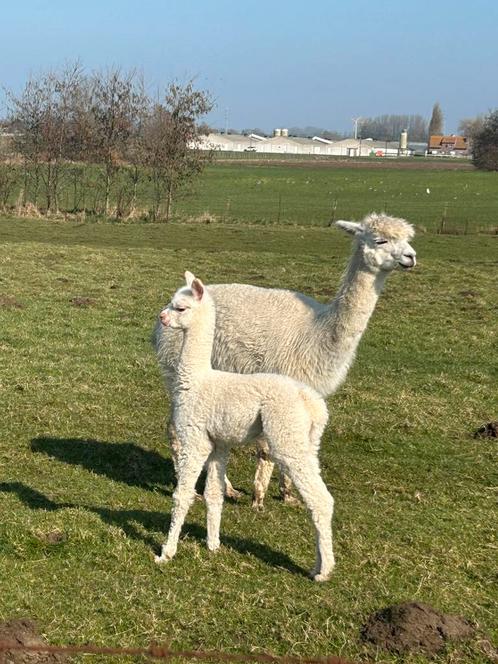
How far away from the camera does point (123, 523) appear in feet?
22.5

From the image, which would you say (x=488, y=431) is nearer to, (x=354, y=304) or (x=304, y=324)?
(x=304, y=324)

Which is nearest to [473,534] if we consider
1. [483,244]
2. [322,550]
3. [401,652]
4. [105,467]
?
[322,550]

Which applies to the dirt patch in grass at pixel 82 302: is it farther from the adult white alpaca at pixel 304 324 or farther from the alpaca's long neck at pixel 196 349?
the alpaca's long neck at pixel 196 349

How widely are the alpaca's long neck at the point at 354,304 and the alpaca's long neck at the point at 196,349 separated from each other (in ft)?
5.73

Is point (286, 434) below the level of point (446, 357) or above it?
above

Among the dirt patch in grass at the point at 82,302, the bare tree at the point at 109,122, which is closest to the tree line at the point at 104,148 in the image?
the bare tree at the point at 109,122

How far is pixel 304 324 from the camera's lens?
827 cm

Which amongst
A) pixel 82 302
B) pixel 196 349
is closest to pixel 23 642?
pixel 196 349

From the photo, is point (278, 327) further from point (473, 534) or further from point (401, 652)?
point (401, 652)

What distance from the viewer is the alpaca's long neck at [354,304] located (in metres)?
7.76

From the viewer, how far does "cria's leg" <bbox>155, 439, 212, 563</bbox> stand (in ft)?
20.4

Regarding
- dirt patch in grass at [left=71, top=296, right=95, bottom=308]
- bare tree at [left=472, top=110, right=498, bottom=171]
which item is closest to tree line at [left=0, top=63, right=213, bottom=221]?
dirt patch in grass at [left=71, top=296, right=95, bottom=308]

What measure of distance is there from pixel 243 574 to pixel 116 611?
1.01 meters

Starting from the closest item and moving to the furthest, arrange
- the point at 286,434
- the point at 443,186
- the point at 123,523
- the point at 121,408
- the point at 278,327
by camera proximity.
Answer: the point at 286,434, the point at 123,523, the point at 278,327, the point at 121,408, the point at 443,186
